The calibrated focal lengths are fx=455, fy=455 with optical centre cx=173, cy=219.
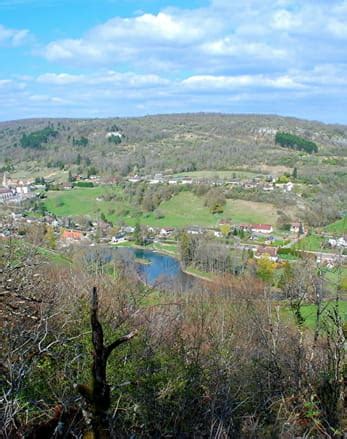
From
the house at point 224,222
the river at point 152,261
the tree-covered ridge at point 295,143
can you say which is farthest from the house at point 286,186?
the tree-covered ridge at point 295,143

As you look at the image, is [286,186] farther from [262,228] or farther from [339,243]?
[339,243]

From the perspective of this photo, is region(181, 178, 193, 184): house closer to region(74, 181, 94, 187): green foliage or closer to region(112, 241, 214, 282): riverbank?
region(74, 181, 94, 187): green foliage

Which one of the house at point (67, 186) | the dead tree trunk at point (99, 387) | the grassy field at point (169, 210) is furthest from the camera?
the house at point (67, 186)

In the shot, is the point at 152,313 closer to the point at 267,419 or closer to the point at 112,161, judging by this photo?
the point at 267,419

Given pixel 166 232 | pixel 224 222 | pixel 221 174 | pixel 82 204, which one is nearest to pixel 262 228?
pixel 224 222

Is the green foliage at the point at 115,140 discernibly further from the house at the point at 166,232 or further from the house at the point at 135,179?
the house at the point at 166,232
